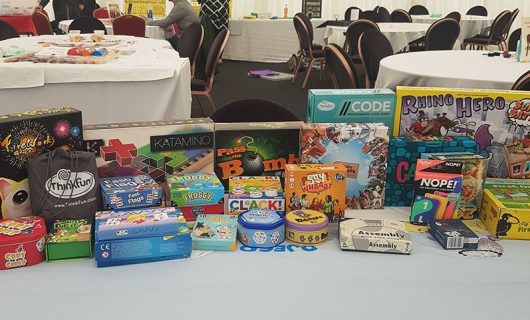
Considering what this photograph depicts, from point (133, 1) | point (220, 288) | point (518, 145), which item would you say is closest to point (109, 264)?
point (220, 288)

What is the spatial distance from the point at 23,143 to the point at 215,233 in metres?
0.45

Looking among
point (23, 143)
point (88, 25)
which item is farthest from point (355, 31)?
point (23, 143)

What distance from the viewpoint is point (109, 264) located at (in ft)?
3.30

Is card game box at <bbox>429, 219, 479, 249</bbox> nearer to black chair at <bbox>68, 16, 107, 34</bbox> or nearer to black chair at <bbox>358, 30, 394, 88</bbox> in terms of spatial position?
black chair at <bbox>358, 30, 394, 88</bbox>

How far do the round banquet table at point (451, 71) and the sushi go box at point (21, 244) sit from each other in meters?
2.00

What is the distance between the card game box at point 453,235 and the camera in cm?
111

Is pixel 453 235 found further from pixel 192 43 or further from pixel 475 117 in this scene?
pixel 192 43

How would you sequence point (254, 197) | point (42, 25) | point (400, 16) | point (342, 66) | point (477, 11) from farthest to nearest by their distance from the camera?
point (477, 11) < point (400, 16) < point (42, 25) < point (342, 66) < point (254, 197)

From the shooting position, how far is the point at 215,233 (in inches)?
43.4

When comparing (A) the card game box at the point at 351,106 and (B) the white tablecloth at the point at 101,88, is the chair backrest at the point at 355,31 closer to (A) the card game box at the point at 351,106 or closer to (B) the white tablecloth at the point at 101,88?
(B) the white tablecloth at the point at 101,88

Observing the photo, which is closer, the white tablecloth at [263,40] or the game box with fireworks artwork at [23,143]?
the game box with fireworks artwork at [23,143]

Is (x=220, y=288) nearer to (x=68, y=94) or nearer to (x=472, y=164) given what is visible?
(x=472, y=164)

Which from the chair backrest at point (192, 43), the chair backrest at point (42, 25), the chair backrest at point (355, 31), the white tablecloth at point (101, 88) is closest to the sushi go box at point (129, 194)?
the white tablecloth at point (101, 88)

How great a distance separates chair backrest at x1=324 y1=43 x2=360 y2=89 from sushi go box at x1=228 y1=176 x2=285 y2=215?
207cm
